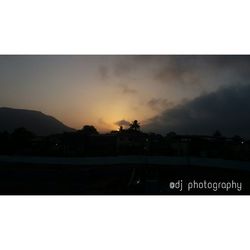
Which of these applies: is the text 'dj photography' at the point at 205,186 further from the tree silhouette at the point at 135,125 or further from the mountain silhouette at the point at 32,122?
the mountain silhouette at the point at 32,122

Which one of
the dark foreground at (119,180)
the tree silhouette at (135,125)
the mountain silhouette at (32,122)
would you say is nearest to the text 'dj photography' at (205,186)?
the dark foreground at (119,180)

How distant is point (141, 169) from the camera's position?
544cm

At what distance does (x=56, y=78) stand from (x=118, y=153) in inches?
63.2

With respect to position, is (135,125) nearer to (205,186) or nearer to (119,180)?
(119,180)

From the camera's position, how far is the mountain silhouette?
5309mm

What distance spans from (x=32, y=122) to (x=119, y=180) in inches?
66.0

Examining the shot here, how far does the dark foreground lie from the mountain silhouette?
0.59 m

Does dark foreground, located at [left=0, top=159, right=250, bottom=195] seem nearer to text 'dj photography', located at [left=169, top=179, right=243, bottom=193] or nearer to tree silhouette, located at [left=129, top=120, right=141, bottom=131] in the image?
text 'dj photography', located at [left=169, top=179, right=243, bottom=193]

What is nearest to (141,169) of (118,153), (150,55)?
(118,153)

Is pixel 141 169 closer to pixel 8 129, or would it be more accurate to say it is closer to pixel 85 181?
pixel 85 181

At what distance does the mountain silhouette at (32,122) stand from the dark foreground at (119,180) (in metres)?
0.59

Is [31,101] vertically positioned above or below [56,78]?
below

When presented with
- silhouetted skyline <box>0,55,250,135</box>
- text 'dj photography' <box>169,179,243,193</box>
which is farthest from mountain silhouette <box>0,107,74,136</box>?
text 'dj photography' <box>169,179,243,193</box>

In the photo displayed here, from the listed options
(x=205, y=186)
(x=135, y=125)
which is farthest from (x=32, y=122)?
(x=205, y=186)
